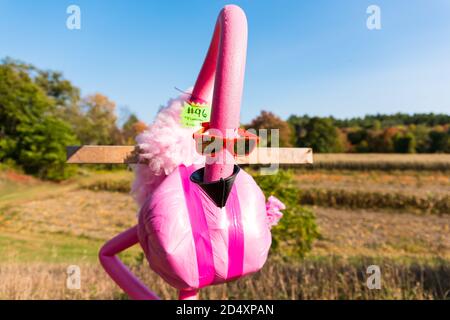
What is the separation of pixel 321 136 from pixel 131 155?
1523 cm

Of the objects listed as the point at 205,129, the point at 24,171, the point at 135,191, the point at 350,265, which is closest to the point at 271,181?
the point at 350,265

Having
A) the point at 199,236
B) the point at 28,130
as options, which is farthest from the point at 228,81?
the point at 28,130

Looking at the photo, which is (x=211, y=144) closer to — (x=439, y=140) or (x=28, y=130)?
(x=28, y=130)

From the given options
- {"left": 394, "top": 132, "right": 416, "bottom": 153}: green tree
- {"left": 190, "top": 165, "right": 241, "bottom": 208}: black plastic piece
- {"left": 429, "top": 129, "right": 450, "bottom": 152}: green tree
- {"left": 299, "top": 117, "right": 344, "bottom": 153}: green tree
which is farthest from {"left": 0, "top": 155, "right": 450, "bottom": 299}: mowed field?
{"left": 190, "top": 165, "right": 241, "bottom": 208}: black plastic piece

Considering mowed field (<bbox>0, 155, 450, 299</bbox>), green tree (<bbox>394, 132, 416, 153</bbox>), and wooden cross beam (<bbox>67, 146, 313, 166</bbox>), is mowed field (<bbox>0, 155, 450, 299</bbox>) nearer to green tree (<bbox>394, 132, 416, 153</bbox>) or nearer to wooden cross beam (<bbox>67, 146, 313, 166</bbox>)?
green tree (<bbox>394, 132, 416, 153</bbox>)

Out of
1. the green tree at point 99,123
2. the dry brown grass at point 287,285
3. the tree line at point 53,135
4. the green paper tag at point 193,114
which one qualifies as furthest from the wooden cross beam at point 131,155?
the green tree at point 99,123

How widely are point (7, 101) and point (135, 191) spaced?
1729cm

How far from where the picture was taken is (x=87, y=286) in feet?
10.8

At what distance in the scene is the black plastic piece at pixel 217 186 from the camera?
0.85 m

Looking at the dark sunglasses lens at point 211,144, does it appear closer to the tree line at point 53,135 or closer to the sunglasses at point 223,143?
the sunglasses at point 223,143

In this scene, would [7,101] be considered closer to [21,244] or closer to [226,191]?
[21,244]

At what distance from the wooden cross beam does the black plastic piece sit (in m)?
0.24

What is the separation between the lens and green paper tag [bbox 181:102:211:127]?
1158 millimetres

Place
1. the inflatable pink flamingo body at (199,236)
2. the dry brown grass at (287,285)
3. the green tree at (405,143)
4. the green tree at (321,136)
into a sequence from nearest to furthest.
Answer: the inflatable pink flamingo body at (199,236) < the dry brown grass at (287,285) < the green tree at (321,136) < the green tree at (405,143)
